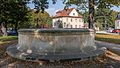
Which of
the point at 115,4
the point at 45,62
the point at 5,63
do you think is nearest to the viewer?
the point at 45,62

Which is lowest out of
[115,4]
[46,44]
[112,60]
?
[112,60]

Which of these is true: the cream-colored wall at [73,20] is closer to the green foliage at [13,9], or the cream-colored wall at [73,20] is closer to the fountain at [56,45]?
the green foliage at [13,9]

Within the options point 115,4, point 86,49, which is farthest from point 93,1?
point 86,49

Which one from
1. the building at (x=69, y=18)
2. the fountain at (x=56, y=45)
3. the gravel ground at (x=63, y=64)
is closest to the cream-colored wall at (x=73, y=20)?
the building at (x=69, y=18)

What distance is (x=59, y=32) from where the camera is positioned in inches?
480

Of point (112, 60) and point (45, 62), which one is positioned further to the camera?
point (112, 60)

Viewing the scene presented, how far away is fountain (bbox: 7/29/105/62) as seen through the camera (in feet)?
39.1

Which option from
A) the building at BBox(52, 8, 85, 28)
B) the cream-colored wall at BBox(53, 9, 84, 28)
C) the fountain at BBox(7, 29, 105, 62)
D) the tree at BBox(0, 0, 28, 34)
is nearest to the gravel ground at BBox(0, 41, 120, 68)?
the fountain at BBox(7, 29, 105, 62)

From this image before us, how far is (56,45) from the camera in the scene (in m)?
12.2

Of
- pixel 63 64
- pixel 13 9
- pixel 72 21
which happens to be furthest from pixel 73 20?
pixel 63 64

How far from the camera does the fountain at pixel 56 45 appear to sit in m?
11.9

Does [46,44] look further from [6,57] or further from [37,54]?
[6,57]

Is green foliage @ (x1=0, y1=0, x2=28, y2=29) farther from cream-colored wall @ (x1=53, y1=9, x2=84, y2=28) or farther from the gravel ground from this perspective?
cream-colored wall @ (x1=53, y1=9, x2=84, y2=28)

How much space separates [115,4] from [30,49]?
1764 centimetres
